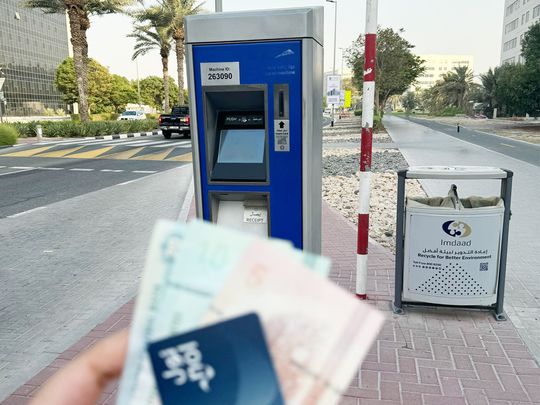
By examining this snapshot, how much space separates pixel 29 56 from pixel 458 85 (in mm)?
73034

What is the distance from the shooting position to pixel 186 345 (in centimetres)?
77

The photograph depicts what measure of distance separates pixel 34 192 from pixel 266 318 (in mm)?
11168

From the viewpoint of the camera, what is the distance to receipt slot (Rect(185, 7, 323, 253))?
3.37 m

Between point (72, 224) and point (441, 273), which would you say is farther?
point (72, 224)

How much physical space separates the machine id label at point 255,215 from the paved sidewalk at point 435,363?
133 centimetres

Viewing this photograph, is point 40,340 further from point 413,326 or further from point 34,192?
point 34,192

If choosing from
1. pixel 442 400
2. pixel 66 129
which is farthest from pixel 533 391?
pixel 66 129

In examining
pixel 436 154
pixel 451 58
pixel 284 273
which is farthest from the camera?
pixel 451 58

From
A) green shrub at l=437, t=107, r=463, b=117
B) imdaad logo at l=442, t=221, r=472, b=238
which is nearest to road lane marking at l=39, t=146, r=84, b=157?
imdaad logo at l=442, t=221, r=472, b=238

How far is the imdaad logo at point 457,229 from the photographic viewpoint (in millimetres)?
3795

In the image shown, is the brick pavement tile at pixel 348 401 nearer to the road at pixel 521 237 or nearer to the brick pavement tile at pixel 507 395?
the brick pavement tile at pixel 507 395

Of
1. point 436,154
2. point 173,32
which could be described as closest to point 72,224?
point 436,154

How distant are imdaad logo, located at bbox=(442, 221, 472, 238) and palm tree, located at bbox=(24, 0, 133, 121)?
24.6 meters

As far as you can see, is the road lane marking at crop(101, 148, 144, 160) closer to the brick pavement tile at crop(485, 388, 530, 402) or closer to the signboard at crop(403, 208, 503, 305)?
the signboard at crop(403, 208, 503, 305)
